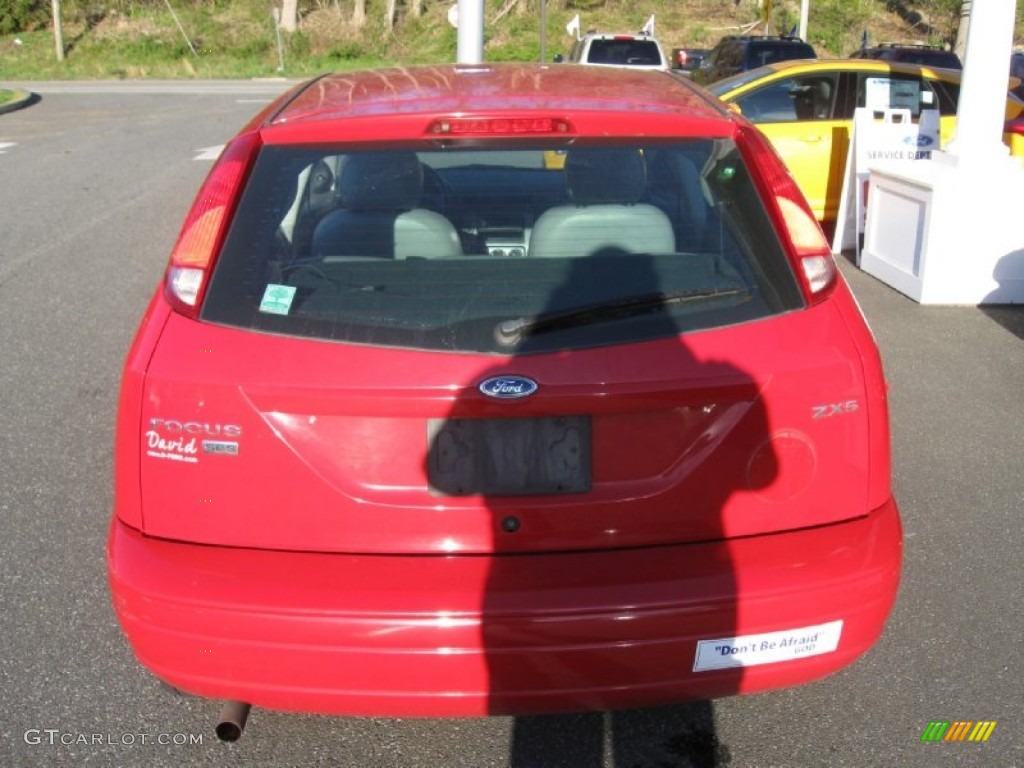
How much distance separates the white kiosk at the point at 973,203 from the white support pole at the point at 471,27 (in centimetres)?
377

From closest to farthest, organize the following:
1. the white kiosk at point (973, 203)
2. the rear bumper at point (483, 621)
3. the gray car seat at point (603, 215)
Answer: the rear bumper at point (483, 621) < the gray car seat at point (603, 215) < the white kiosk at point (973, 203)

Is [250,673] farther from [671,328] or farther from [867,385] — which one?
[867,385]

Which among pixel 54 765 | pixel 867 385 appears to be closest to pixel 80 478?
pixel 54 765

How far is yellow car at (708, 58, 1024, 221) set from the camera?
958 cm

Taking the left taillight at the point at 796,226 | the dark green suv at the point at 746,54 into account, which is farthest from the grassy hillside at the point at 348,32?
the left taillight at the point at 796,226

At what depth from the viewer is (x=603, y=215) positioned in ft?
9.22

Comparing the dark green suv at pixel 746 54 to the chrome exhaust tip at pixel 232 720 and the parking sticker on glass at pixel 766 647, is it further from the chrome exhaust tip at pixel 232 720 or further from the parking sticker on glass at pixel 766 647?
the chrome exhaust tip at pixel 232 720

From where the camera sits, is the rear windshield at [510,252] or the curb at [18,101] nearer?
the rear windshield at [510,252]

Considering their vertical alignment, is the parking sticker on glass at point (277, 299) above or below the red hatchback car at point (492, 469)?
above

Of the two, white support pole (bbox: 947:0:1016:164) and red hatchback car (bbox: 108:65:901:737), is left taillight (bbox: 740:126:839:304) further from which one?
white support pole (bbox: 947:0:1016:164)

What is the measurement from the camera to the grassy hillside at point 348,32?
4000 cm
